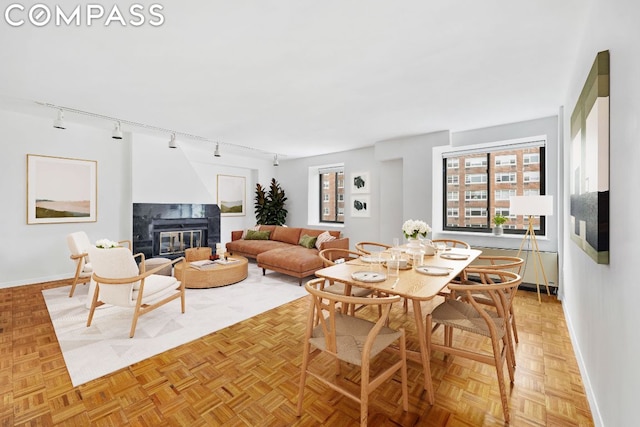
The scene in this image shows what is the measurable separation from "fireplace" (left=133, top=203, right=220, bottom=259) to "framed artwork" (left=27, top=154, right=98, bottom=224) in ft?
2.40

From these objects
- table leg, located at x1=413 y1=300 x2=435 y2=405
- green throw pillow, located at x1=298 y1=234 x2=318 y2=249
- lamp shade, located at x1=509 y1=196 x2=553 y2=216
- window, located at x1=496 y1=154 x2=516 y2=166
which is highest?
window, located at x1=496 y1=154 x2=516 y2=166

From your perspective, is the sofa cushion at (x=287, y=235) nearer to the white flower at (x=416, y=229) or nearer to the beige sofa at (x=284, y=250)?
the beige sofa at (x=284, y=250)

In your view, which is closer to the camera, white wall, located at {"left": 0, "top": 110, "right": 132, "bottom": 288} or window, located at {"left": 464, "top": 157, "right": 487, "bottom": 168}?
white wall, located at {"left": 0, "top": 110, "right": 132, "bottom": 288}

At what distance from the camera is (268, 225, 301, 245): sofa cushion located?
6289 millimetres

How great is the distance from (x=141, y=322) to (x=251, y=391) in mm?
1830

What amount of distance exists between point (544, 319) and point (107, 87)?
5.59 metres

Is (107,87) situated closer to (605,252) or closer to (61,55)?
(61,55)

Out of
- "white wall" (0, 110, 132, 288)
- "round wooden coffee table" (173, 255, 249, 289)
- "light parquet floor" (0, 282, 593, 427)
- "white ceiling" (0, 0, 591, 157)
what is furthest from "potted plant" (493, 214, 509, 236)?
"white wall" (0, 110, 132, 288)

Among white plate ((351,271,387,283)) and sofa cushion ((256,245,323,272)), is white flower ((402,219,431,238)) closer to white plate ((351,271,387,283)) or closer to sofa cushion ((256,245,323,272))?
white plate ((351,271,387,283))

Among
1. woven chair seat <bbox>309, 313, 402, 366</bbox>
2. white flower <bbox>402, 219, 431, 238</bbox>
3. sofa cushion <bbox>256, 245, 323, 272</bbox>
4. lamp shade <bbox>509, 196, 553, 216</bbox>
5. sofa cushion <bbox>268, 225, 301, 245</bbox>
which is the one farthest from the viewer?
sofa cushion <bbox>268, 225, 301, 245</bbox>

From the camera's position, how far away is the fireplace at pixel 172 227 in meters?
5.41

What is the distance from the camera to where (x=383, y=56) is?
2551mm

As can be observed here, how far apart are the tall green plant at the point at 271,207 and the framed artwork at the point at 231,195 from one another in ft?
1.30

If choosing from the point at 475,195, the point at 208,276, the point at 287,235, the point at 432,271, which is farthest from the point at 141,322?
the point at 475,195
